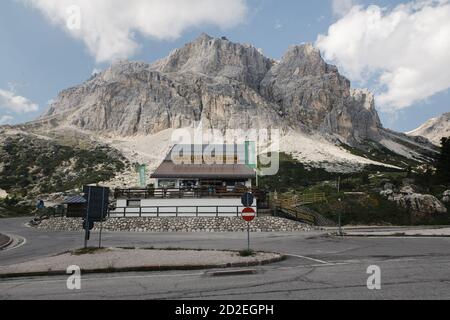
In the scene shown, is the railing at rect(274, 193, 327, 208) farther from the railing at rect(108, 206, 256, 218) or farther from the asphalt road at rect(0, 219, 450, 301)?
the asphalt road at rect(0, 219, 450, 301)

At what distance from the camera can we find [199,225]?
33375 mm

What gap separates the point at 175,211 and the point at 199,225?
3.93 metres

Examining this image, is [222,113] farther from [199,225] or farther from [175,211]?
[199,225]

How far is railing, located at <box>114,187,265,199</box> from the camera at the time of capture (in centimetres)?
3662

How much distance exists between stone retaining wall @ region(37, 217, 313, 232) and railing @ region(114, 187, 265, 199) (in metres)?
3.06

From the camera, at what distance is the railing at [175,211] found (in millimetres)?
35344

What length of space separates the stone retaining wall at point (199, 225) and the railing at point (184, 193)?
10.1 feet

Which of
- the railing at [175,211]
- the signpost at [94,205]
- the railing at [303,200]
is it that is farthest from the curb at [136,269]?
the railing at [303,200]

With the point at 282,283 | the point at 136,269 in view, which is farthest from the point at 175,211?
the point at 282,283

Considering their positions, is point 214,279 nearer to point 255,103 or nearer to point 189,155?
point 189,155

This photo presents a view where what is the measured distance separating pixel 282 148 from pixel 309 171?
112 feet

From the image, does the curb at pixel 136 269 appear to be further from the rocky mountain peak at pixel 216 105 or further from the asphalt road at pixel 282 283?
the rocky mountain peak at pixel 216 105

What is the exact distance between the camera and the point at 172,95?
17150 cm

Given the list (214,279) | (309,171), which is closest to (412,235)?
(214,279)
